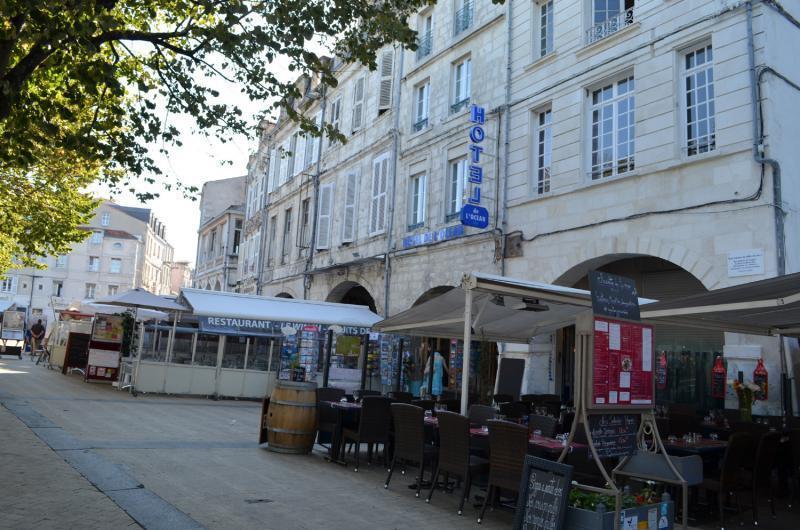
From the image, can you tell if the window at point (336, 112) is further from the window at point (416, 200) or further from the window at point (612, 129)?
the window at point (612, 129)

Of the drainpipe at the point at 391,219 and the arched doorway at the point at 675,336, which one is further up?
the drainpipe at the point at 391,219

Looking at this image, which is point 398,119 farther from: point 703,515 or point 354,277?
point 703,515

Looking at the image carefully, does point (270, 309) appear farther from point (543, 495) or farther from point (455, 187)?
point (543, 495)

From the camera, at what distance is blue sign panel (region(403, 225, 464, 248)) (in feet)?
46.5

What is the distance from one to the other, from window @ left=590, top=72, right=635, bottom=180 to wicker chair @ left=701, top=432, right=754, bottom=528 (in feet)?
19.6

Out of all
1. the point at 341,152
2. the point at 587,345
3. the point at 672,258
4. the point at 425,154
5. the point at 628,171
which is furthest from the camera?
the point at 341,152

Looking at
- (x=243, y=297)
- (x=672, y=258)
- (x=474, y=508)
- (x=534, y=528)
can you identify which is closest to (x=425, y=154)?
(x=243, y=297)

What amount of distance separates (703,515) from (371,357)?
10767mm

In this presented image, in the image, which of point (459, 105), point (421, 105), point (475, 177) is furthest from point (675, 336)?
point (421, 105)

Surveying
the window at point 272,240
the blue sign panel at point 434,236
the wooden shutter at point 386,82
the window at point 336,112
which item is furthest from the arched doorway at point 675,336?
the window at point 272,240

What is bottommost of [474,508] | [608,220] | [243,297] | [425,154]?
[474,508]

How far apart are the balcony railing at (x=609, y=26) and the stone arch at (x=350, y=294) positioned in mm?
9834

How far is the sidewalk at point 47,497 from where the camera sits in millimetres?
4488

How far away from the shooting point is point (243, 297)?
53.3ft
